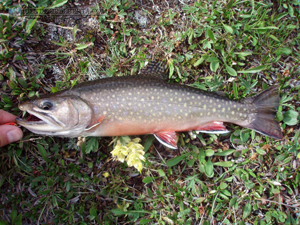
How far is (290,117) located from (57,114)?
3.61m

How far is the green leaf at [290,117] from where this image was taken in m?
3.52

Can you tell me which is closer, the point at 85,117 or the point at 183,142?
the point at 85,117

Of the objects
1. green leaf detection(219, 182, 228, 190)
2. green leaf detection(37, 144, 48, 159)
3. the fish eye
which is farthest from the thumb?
green leaf detection(219, 182, 228, 190)

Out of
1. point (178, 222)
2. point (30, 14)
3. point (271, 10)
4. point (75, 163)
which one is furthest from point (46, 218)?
point (271, 10)

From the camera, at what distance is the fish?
297cm

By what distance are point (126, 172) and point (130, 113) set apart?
1082 mm

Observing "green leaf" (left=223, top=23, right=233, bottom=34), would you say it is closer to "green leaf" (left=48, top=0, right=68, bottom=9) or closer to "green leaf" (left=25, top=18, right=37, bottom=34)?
"green leaf" (left=48, top=0, right=68, bottom=9)

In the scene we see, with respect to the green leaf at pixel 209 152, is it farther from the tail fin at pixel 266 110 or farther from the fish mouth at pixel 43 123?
the fish mouth at pixel 43 123

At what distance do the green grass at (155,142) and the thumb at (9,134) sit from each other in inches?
6.8

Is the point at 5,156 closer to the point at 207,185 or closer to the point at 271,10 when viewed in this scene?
the point at 207,185

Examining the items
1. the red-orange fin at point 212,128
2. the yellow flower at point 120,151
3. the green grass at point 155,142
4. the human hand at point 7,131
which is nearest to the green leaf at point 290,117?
the green grass at point 155,142

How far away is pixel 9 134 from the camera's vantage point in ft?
10.4

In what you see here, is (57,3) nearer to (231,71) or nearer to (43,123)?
(43,123)

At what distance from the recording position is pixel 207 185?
11.7 ft
